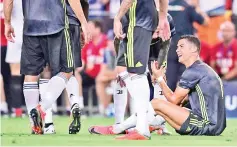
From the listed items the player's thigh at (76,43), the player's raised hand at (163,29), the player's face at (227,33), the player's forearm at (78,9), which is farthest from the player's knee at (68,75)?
the player's face at (227,33)

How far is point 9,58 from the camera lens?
17.9 metres

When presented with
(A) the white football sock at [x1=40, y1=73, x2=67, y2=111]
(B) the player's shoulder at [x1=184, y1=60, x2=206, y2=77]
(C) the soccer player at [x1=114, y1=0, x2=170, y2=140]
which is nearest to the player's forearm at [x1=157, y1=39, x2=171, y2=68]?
(B) the player's shoulder at [x1=184, y1=60, x2=206, y2=77]

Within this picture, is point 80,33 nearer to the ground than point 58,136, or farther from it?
farther from it

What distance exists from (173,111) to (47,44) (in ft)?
5.19

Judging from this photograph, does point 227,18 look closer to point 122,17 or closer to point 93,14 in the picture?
point 93,14

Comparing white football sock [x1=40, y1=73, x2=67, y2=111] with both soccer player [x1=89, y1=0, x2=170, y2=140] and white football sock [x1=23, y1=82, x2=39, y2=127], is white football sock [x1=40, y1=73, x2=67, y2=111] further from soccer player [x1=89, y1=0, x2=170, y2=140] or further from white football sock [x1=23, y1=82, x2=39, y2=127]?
soccer player [x1=89, y1=0, x2=170, y2=140]

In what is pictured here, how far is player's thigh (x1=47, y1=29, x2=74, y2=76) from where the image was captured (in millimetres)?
11297

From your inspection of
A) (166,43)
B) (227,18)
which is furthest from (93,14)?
(166,43)

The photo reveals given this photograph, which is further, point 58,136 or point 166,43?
point 166,43

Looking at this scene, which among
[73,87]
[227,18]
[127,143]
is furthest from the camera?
[227,18]

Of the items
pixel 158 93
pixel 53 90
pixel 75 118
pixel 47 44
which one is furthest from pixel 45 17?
pixel 158 93

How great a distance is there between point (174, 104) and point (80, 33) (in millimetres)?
1405

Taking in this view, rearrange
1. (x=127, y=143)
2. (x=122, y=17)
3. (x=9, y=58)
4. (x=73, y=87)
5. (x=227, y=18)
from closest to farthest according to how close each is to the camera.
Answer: (x=127, y=143) < (x=122, y=17) < (x=73, y=87) < (x=9, y=58) < (x=227, y=18)

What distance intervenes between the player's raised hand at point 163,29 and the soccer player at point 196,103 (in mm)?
382
